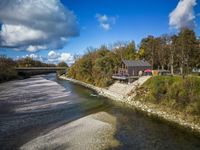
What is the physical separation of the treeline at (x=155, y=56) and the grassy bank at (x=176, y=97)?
12.6m

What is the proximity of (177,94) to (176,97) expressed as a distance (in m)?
0.64

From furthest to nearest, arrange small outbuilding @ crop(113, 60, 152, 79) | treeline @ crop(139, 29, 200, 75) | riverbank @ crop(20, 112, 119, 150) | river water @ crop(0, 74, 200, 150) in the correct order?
1. small outbuilding @ crop(113, 60, 152, 79)
2. treeline @ crop(139, 29, 200, 75)
3. river water @ crop(0, 74, 200, 150)
4. riverbank @ crop(20, 112, 119, 150)

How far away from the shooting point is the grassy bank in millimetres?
29719

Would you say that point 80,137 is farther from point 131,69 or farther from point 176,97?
point 131,69

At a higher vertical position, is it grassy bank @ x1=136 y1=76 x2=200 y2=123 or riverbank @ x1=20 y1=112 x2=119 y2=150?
grassy bank @ x1=136 y1=76 x2=200 y2=123

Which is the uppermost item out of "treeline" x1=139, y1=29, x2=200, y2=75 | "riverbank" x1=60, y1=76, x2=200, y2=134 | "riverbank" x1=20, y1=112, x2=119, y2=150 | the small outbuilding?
"treeline" x1=139, y1=29, x2=200, y2=75

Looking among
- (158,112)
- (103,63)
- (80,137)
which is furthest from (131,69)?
(80,137)

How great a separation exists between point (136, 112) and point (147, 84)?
1255 cm

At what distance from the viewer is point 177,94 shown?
34.7 m

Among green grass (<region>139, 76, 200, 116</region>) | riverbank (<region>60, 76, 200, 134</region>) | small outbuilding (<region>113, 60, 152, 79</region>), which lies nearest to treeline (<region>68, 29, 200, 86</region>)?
small outbuilding (<region>113, 60, 152, 79</region>)

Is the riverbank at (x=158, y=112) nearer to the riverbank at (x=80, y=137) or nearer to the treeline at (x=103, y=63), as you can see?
the riverbank at (x=80, y=137)

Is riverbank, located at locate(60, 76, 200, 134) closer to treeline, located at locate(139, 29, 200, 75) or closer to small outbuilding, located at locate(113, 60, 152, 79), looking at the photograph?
small outbuilding, located at locate(113, 60, 152, 79)

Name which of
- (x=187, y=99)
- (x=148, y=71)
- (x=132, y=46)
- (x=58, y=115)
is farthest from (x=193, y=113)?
(x=132, y=46)

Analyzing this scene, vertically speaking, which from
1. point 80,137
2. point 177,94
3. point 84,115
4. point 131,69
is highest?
point 131,69
